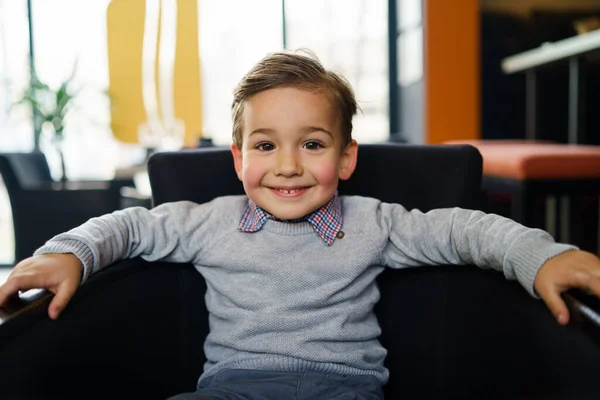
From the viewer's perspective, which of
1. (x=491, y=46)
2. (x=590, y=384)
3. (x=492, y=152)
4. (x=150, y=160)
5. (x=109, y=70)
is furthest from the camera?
(x=109, y=70)

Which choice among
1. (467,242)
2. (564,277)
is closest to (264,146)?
(467,242)

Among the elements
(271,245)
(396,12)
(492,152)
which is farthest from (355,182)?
(396,12)

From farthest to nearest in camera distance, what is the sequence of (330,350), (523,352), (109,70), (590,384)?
(109,70) < (330,350) < (523,352) < (590,384)

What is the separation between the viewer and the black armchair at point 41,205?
3.19m

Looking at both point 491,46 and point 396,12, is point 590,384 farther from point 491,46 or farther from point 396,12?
point 396,12

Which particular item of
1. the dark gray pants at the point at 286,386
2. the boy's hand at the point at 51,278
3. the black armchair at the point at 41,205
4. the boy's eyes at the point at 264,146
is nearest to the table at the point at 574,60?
the boy's eyes at the point at 264,146

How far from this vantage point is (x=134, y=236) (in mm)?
1042

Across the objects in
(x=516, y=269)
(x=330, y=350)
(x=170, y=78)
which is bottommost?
(x=330, y=350)

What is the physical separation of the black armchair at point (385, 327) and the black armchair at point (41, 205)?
226 cm

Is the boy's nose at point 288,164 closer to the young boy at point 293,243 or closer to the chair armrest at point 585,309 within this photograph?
the young boy at point 293,243

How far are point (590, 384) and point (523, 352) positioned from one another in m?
0.13

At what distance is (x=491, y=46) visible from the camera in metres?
4.84

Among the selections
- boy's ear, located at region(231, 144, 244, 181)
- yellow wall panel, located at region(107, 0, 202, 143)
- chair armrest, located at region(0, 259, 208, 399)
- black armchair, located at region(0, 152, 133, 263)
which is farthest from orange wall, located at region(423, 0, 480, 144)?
chair armrest, located at region(0, 259, 208, 399)

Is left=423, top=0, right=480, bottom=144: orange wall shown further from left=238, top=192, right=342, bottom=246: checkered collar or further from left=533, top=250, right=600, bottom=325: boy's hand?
left=533, top=250, right=600, bottom=325: boy's hand
